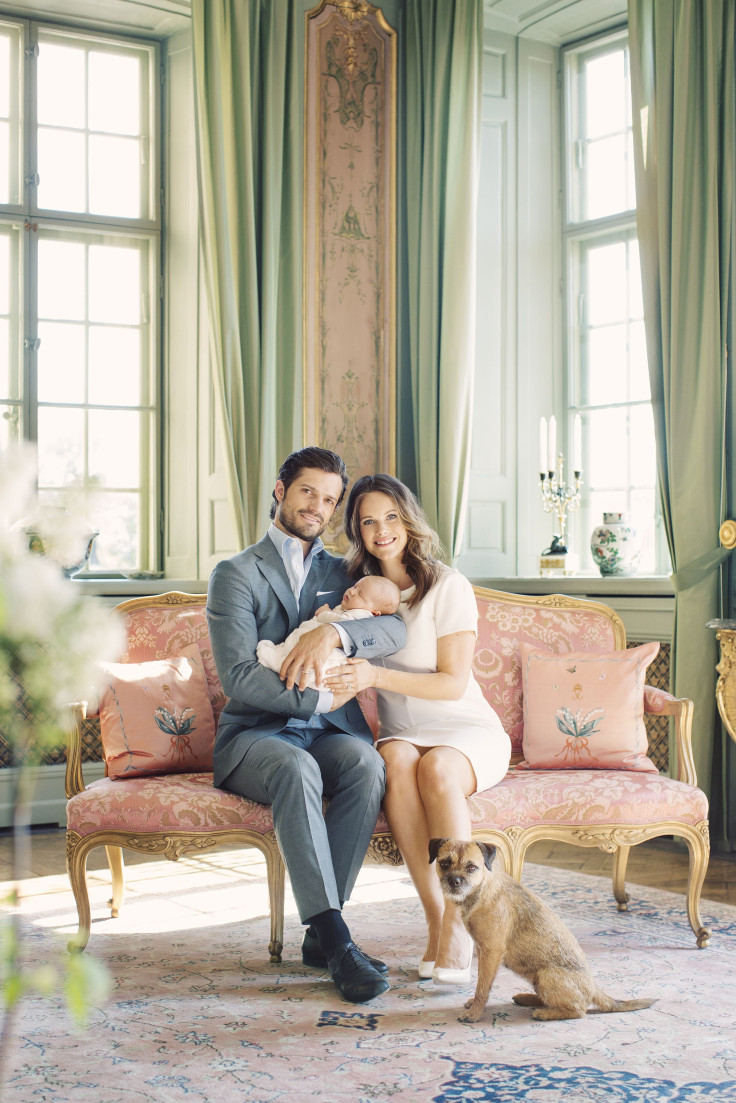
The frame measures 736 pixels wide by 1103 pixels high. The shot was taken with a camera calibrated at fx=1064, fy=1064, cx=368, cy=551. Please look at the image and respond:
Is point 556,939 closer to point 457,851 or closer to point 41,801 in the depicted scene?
point 457,851

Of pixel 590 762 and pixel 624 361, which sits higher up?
pixel 624 361

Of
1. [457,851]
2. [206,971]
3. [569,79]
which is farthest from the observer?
[569,79]

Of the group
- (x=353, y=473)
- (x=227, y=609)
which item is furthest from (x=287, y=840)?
(x=353, y=473)

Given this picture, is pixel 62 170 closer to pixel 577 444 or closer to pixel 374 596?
pixel 577 444

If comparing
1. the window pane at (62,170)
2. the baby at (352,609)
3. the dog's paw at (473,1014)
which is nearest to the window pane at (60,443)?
the window pane at (62,170)

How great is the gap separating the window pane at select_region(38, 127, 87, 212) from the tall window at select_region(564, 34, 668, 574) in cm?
222

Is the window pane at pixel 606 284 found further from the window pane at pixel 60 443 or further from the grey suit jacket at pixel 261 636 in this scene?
the grey suit jacket at pixel 261 636

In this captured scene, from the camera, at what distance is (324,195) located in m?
4.63

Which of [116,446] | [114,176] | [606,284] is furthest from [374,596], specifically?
[114,176]

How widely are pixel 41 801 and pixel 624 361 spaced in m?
3.13

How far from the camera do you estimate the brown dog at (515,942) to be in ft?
7.13

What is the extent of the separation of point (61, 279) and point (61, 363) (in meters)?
0.37

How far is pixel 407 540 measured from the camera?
2783 millimetres

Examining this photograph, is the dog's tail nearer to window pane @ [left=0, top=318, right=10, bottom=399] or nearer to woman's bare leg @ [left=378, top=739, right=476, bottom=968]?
woman's bare leg @ [left=378, top=739, right=476, bottom=968]
